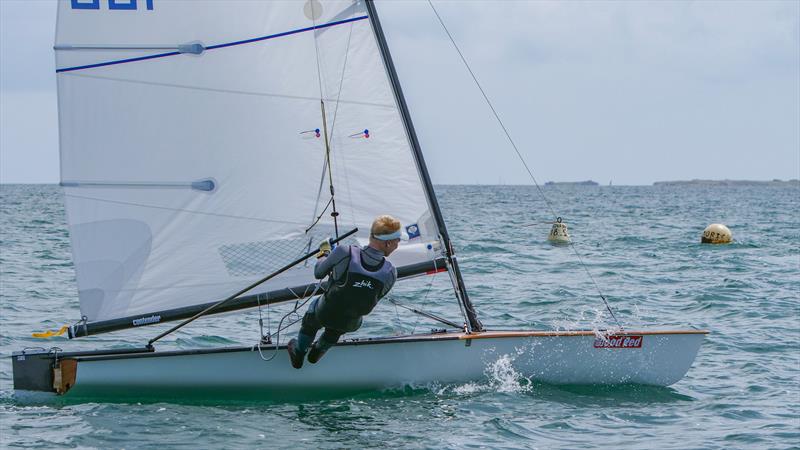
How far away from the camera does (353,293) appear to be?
7.93 m

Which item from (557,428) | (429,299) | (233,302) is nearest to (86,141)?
(233,302)

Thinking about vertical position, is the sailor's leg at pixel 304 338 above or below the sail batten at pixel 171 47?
below

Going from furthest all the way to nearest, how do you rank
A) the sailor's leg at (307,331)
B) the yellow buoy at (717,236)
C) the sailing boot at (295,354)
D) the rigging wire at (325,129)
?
the yellow buoy at (717,236), the rigging wire at (325,129), the sailing boot at (295,354), the sailor's leg at (307,331)

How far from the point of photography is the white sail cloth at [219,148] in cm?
853

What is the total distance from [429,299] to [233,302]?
7348mm

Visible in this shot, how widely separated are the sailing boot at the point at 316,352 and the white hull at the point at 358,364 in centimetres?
19

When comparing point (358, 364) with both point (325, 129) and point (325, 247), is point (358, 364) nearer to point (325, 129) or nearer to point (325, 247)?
point (325, 247)

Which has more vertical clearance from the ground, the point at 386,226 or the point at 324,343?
the point at 386,226

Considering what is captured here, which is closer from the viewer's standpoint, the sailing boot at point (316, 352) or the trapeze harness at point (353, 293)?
the trapeze harness at point (353, 293)

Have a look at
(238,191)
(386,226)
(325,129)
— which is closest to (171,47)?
(238,191)

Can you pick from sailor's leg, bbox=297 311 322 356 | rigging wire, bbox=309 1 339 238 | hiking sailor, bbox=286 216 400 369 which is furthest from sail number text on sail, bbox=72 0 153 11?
sailor's leg, bbox=297 311 322 356

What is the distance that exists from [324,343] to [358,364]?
0.49m

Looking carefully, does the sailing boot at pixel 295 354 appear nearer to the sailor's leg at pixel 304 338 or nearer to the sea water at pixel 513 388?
the sailor's leg at pixel 304 338

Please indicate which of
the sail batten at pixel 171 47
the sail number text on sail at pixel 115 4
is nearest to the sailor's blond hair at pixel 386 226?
the sail batten at pixel 171 47
